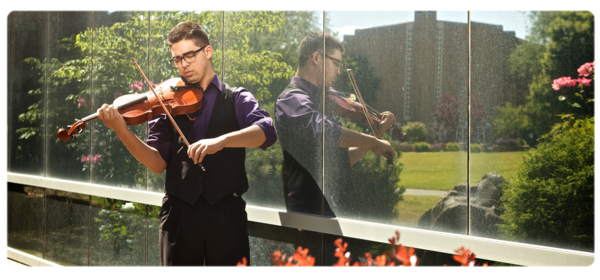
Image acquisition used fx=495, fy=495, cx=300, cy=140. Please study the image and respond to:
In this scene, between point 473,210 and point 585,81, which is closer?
point 585,81

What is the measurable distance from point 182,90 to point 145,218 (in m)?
2.24

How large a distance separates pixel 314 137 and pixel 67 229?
356cm

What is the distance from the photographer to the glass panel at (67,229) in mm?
5398

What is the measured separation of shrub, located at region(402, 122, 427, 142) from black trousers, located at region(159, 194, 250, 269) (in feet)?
3.92

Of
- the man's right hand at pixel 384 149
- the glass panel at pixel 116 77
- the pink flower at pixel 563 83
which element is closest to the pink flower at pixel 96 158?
the glass panel at pixel 116 77

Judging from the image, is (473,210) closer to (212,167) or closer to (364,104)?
(364,104)

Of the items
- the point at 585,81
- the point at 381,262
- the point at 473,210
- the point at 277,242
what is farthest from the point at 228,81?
the point at 381,262

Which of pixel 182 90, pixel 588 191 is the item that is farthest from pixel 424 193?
pixel 182 90

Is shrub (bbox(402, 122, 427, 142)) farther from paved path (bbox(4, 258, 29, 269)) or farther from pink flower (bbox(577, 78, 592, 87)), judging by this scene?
paved path (bbox(4, 258, 29, 269))

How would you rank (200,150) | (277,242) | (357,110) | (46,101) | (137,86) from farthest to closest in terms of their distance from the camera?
(46,101) → (137,86) → (277,242) → (357,110) → (200,150)

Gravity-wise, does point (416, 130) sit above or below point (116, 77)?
below

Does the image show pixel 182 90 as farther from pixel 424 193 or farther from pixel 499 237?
pixel 499 237

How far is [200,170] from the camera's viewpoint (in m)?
3.00
